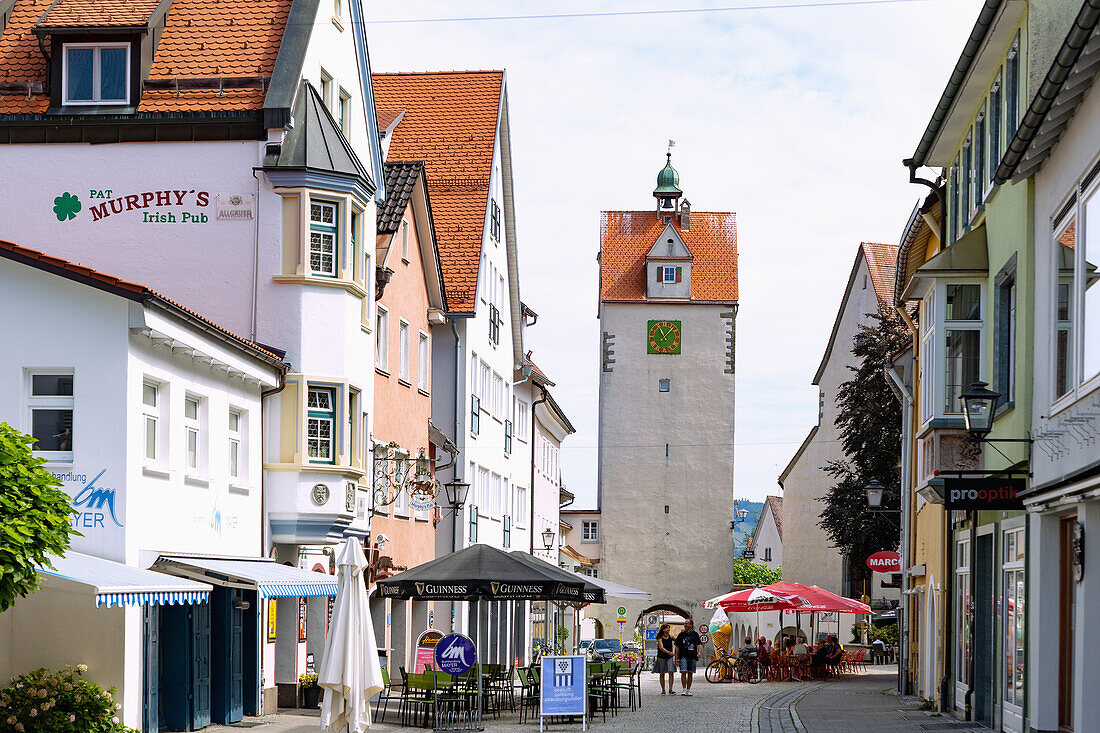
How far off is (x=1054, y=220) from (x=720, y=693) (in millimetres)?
20170

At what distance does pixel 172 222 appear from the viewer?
22875 mm

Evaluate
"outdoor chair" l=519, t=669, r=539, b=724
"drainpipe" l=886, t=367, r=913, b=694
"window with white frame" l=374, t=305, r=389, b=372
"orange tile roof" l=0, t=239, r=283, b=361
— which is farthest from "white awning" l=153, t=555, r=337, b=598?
"drainpipe" l=886, t=367, r=913, b=694

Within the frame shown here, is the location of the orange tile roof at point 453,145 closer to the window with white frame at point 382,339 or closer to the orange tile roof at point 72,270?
the window with white frame at point 382,339

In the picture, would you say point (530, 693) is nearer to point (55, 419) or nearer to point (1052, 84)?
point (55, 419)

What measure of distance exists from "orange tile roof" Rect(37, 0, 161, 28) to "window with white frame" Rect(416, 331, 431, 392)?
10.6 m

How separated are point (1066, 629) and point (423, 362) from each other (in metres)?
19.5

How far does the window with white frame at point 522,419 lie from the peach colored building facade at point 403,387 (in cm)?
1239

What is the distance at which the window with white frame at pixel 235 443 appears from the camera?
832 inches

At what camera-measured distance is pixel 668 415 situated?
241 feet

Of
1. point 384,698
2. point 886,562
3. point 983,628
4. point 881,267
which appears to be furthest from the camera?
point 881,267

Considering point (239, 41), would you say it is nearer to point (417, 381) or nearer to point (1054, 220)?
point (417, 381)

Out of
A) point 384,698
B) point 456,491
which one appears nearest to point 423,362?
point 456,491

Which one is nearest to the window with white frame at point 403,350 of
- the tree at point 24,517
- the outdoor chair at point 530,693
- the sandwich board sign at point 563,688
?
the outdoor chair at point 530,693

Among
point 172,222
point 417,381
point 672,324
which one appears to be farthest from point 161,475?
point 672,324
